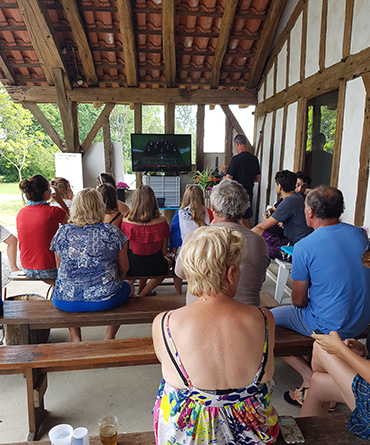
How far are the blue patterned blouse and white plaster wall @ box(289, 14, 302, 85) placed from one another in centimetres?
472

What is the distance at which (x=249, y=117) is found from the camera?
26.6ft

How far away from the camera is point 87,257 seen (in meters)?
2.37

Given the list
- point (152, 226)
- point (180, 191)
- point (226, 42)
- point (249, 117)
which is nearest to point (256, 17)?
point (226, 42)

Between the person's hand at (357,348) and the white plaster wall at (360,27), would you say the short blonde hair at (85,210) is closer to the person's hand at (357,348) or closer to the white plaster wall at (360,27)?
the person's hand at (357,348)

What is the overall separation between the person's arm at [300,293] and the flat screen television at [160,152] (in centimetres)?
580

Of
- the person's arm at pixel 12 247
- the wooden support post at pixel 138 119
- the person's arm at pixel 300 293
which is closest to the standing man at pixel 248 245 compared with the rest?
the person's arm at pixel 300 293

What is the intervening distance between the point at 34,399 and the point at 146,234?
5.41 ft

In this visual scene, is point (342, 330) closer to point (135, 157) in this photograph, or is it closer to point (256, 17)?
point (256, 17)

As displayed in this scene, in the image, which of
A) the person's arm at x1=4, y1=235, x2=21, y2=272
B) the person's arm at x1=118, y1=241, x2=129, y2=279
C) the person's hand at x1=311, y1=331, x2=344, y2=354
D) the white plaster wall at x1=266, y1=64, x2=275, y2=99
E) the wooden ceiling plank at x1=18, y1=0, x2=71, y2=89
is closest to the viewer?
the person's hand at x1=311, y1=331, x2=344, y2=354

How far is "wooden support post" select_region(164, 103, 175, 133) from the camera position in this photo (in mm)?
7559

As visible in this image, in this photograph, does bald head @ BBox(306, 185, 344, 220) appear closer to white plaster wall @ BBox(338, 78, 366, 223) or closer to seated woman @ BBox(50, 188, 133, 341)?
seated woman @ BBox(50, 188, 133, 341)

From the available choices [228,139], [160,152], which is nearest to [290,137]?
[228,139]

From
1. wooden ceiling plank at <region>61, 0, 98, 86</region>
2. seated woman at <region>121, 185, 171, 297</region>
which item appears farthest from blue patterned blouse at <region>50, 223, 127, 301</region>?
wooden ceiling plank at <region>61, 0, 98, 86</region>

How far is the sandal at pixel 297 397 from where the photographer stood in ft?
7.05
